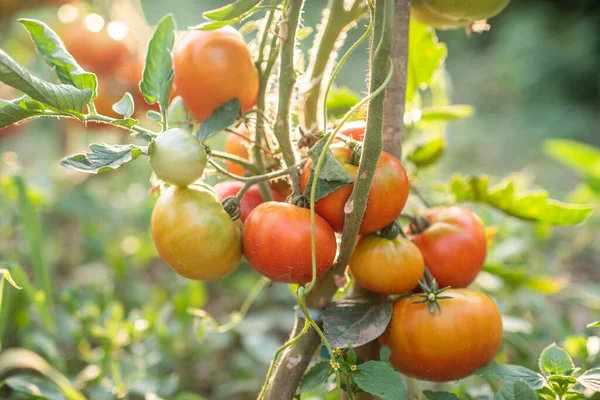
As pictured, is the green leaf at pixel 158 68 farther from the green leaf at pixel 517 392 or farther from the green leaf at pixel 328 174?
the green leaf at pixel 517 392

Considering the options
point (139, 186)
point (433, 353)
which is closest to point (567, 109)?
point (139, 186)

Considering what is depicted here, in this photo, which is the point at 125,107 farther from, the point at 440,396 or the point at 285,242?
the point at 440,396

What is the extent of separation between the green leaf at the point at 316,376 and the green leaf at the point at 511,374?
5.6 inches

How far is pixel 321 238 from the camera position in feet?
1.42

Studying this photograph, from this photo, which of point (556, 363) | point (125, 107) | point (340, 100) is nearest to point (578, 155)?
point (340, 100)

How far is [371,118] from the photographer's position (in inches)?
15.6

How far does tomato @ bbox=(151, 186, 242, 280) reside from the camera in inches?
17.1

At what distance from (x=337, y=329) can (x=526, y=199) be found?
28cm

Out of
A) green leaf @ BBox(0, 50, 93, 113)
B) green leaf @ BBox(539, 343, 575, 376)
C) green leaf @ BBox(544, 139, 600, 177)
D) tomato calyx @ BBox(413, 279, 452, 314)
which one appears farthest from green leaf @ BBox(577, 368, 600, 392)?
green leaf @ BBox(544, 139, 600, 177)

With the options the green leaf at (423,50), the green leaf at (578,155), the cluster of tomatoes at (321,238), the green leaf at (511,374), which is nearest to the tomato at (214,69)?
the cluster of tomatoes at (321,238)

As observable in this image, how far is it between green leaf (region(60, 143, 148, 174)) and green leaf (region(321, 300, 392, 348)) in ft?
0.71

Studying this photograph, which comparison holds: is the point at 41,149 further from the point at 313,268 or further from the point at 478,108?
the point at 478,108

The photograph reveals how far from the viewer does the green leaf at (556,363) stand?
0.47 meters

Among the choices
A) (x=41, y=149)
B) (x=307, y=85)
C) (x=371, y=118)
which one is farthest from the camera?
(x=41, y=149)
